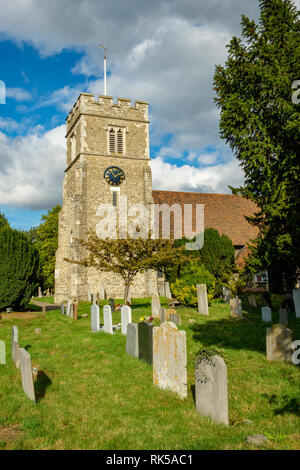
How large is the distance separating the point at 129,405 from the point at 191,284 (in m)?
A: 11.8

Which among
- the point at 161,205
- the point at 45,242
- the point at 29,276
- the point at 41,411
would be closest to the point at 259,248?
the point at 41,411

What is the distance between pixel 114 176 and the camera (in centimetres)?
2505

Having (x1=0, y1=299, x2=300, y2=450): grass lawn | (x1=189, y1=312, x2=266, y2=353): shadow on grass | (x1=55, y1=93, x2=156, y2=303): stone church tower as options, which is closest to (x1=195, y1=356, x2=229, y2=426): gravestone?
(x1=0, y1=299, x2=300, y2=450): grass lawn

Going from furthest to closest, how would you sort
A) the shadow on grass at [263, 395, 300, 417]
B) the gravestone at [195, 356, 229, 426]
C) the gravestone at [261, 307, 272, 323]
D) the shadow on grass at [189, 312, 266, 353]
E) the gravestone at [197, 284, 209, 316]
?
the gravestone at [197, 284, 209, 316] → the gravestone at [261, 307, 272, 323] → the shadow on grass at [189, 312, 266, 353] → the shadow on grass at [263, 395, 300, 417] → the gravestone at [195, 356, 229, 426]

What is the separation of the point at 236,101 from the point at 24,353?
8.59 m

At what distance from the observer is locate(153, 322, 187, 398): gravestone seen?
5.71 m

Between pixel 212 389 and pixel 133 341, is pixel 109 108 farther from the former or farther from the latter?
pixel 212 389

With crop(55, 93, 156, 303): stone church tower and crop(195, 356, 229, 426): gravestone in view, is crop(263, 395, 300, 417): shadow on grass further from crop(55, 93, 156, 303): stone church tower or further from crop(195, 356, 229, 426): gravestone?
crop(55, 93, 156, 303): stone church tower

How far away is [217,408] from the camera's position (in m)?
4.69

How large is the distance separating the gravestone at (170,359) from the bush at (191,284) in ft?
32.8

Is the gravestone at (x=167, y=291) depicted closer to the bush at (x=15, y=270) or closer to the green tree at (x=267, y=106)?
the bush at (x=15, y=270)

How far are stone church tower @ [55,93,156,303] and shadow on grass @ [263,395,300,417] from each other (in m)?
18.3

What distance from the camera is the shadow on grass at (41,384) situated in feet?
19.0
